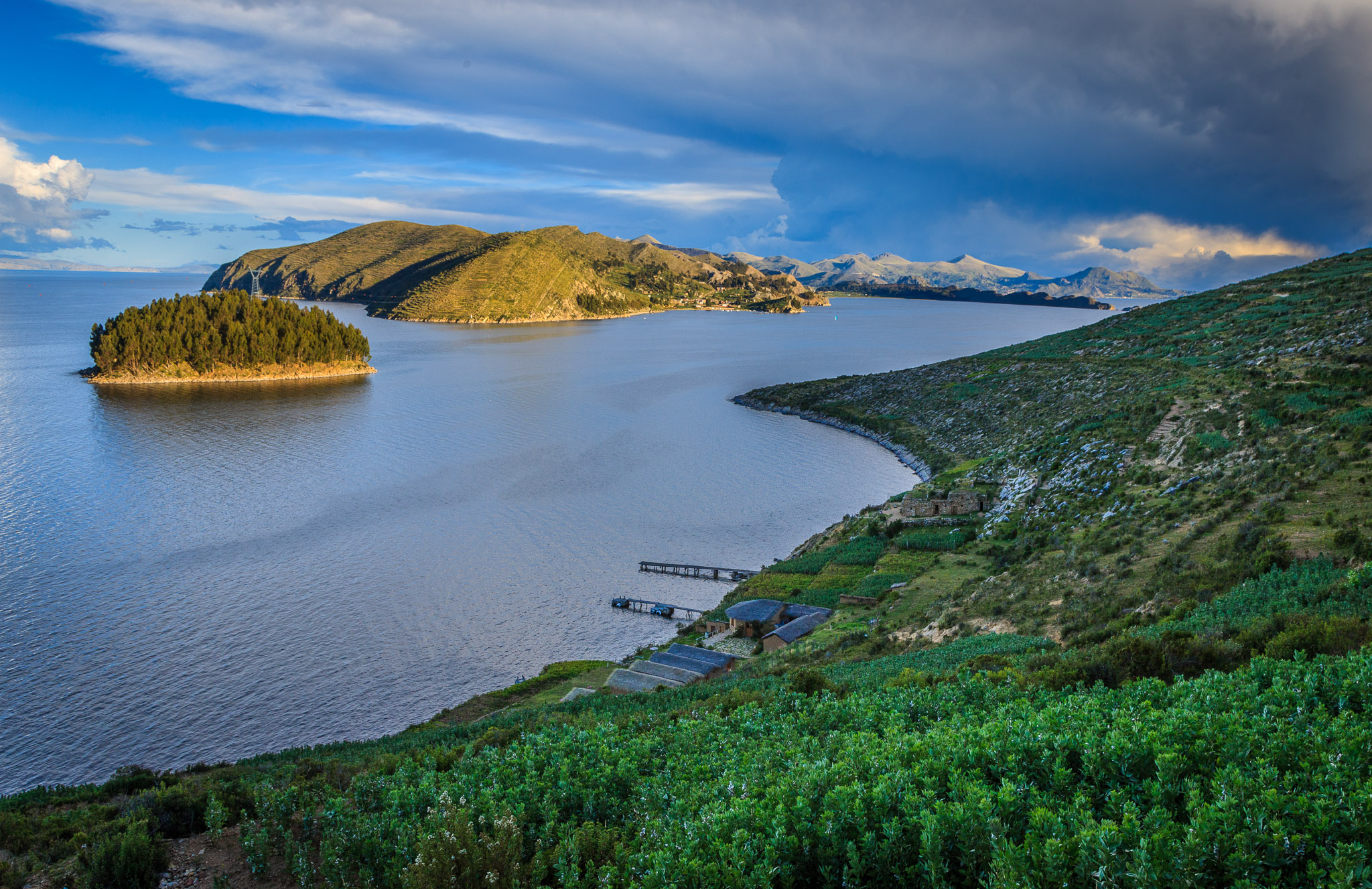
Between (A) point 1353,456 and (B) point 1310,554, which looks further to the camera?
(A) point 1353,456

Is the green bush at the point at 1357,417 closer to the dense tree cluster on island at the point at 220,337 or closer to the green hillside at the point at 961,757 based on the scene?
the green hillside at the point at 961,757

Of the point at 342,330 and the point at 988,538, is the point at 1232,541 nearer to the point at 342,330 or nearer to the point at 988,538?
the point at 988,538

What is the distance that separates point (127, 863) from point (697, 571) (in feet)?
109

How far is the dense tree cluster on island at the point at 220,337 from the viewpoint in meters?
108

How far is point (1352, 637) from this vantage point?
10188 mm

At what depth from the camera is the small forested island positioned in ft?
352

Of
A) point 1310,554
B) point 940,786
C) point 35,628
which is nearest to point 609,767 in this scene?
point 940,786

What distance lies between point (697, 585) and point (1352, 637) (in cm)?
3220

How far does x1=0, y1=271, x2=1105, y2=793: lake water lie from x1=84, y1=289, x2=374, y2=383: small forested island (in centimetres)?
1187

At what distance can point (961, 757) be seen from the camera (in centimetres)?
802

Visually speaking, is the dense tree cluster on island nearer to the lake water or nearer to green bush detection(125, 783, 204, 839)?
the lake water

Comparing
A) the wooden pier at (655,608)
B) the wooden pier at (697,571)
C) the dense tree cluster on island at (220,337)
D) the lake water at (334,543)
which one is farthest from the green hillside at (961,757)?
the dense tree cluster on island at (220,337)

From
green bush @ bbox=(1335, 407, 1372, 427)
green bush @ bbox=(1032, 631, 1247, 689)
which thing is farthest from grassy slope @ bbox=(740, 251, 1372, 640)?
green bush @ bbox=(1032, 631, 1247, 689)

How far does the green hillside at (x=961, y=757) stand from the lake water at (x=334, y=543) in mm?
7363
